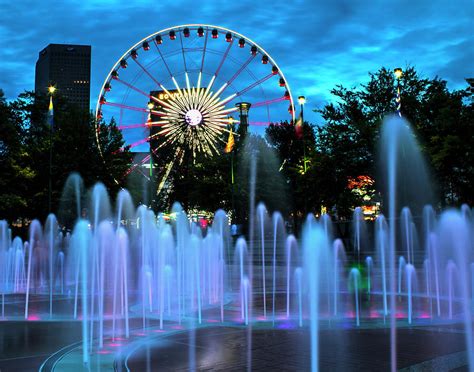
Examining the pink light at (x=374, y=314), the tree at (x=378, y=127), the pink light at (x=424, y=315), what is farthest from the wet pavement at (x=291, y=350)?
the tree at (x=378, y=127)

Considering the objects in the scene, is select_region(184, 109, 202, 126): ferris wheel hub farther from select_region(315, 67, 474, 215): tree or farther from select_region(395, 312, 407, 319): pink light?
select_region(395, 312, 407, 319): pink light

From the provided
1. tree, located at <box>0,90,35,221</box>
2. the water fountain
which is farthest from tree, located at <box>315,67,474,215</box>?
tree, located at <box>0,90,35,221</box>

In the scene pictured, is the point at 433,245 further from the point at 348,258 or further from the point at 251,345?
the point at 251,345

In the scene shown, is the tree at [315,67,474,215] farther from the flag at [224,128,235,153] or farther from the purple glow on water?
the purple glow on water

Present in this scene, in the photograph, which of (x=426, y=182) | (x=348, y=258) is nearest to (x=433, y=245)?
(x=348, y=258)

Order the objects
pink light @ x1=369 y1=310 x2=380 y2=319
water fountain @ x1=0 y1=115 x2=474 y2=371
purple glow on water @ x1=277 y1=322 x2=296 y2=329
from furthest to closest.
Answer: pink light @ x1=369 y1=310 x2=380 y2=319 → purple glow on water @ x1=277 y1=322 x2=296 y2=329 → water fountain @ x1=0 y1=115 x2=474 y2=371

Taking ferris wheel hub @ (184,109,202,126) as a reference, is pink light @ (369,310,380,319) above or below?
below

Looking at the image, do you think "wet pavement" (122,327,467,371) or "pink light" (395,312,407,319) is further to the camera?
"pink light" (395,312,407,319)

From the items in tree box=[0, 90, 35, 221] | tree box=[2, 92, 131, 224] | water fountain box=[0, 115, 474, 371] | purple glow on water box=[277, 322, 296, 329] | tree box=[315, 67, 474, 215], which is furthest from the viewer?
tree box=[2, 92, 131, 224]

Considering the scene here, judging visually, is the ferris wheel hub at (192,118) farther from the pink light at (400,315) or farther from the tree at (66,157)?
the pink light at (400,315)

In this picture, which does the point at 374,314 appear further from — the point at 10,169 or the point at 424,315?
the point at 10,169

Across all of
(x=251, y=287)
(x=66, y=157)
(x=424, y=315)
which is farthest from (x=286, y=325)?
(x=66, y=157)

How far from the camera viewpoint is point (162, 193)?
50.9 meters

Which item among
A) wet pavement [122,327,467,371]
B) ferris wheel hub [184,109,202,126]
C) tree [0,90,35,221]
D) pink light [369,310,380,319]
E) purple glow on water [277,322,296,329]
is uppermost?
ferris wheel hub [184,109,202,126]
